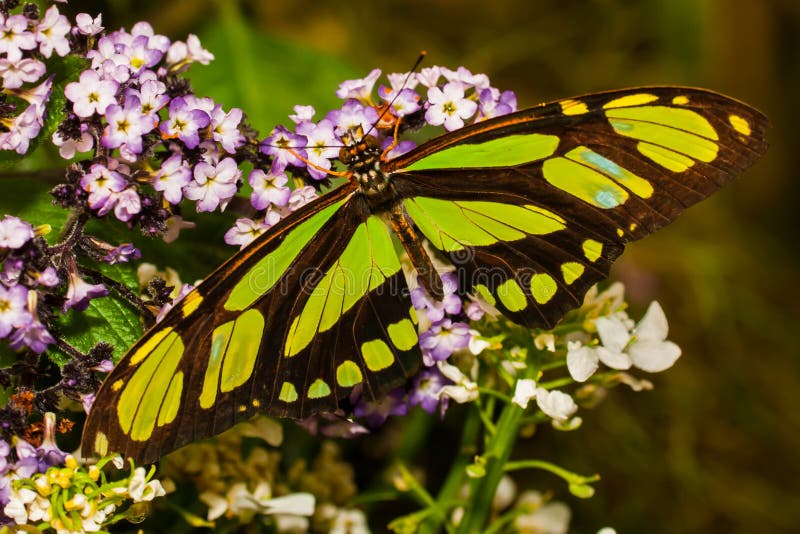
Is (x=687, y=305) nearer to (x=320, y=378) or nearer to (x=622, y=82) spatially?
(x=622, y=82)

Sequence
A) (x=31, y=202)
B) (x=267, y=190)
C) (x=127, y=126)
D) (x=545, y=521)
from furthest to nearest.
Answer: (x=545, y=521) → (x=31, y=202) → (x=267, y=190) → (x=127, y=126)

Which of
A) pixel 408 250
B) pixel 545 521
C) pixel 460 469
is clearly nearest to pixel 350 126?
pixel 408 250

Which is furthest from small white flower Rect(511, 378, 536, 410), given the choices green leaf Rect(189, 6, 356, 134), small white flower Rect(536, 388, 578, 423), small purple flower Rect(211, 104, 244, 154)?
green leaf Rect(189, 6, 356, 134)

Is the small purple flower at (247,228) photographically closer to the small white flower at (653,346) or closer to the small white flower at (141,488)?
the small white flower at (141,488)

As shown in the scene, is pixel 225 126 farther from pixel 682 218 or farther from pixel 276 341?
pixel 682 218

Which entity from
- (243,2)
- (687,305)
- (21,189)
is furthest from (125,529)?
(687,305)
